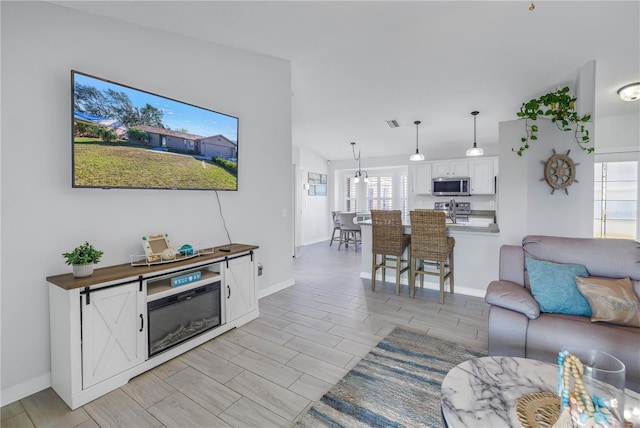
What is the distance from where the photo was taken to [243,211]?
11.2 ft

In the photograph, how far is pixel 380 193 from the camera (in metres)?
8.32

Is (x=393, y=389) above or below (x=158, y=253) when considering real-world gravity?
below

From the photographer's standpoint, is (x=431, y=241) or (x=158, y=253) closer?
(x=158, y=253)

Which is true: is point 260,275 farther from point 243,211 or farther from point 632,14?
point 632,14

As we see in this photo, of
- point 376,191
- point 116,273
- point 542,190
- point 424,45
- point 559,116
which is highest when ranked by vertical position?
point 424,45

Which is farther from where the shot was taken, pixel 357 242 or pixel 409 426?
pixel 357 242

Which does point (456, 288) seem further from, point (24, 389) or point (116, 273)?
point (24, 389)

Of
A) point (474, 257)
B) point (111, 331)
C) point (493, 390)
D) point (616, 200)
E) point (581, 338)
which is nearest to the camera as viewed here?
point (493, 390)

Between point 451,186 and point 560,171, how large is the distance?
356 centimetres

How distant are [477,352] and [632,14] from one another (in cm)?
327

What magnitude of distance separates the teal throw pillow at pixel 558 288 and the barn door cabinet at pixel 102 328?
2.73 metres

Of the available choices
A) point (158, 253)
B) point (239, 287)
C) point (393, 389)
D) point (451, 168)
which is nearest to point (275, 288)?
point (239, 287)

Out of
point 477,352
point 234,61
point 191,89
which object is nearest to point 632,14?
point 477,352

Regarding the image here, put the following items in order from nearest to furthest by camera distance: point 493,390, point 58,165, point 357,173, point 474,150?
point 493,390, point 58,165, point 474,150, point 357,173
